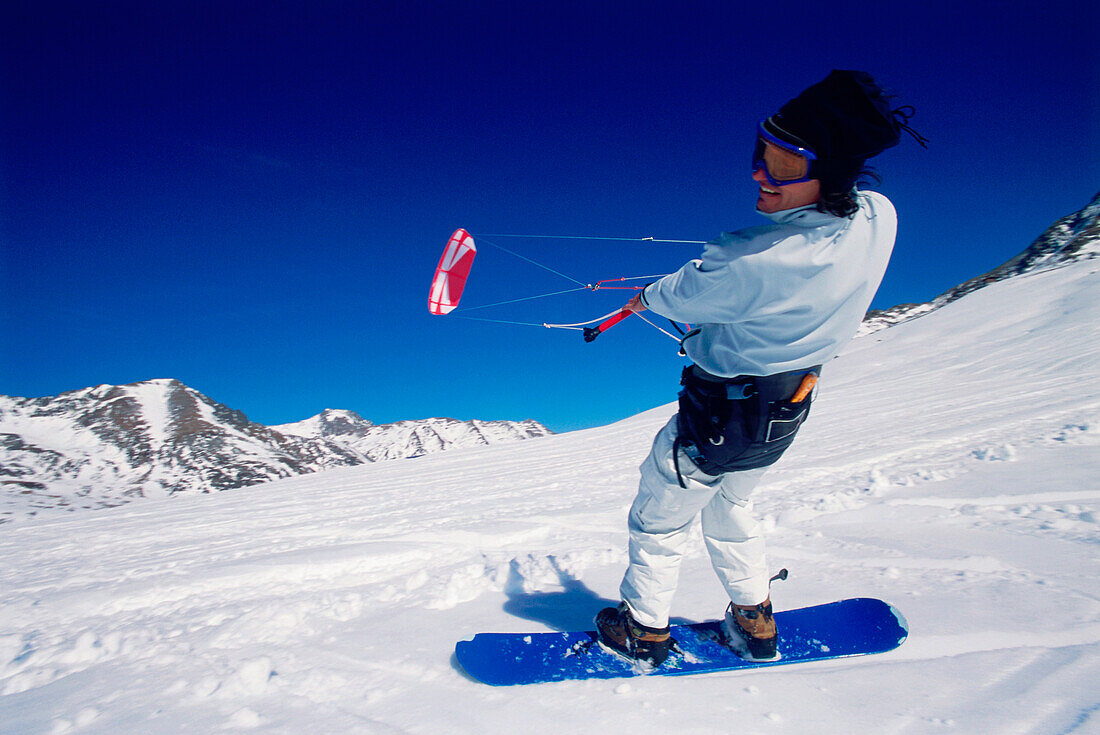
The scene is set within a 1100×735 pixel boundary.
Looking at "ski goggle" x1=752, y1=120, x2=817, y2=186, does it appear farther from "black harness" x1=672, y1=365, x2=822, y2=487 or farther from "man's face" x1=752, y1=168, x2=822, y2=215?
"black harness" x1=672, y1=365, x2=822, y2=487

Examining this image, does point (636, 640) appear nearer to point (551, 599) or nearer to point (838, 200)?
point (551, 599)

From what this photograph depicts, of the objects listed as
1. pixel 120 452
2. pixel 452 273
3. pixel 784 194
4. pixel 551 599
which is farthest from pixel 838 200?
pixel 120 452

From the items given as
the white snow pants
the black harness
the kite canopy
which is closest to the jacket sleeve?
the black harness

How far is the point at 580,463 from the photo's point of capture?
9086 millimetres

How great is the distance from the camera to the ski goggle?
1744 millimetres

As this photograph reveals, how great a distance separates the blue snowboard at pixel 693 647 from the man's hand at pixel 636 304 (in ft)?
5.20

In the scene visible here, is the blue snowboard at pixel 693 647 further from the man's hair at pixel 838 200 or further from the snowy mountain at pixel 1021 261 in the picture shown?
the snowy mountain at pixel 1021 261

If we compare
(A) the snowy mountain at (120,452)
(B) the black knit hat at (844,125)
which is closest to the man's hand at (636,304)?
(B) the black knit hat at (844,125)

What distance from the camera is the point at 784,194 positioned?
1819mm

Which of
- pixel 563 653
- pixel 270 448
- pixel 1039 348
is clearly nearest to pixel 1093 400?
pixel 563 653

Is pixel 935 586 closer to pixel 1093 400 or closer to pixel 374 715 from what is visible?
pixel 374 715

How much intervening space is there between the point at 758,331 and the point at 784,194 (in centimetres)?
50

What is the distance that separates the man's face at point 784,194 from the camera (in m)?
1.76

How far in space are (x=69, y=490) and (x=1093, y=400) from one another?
629ft
